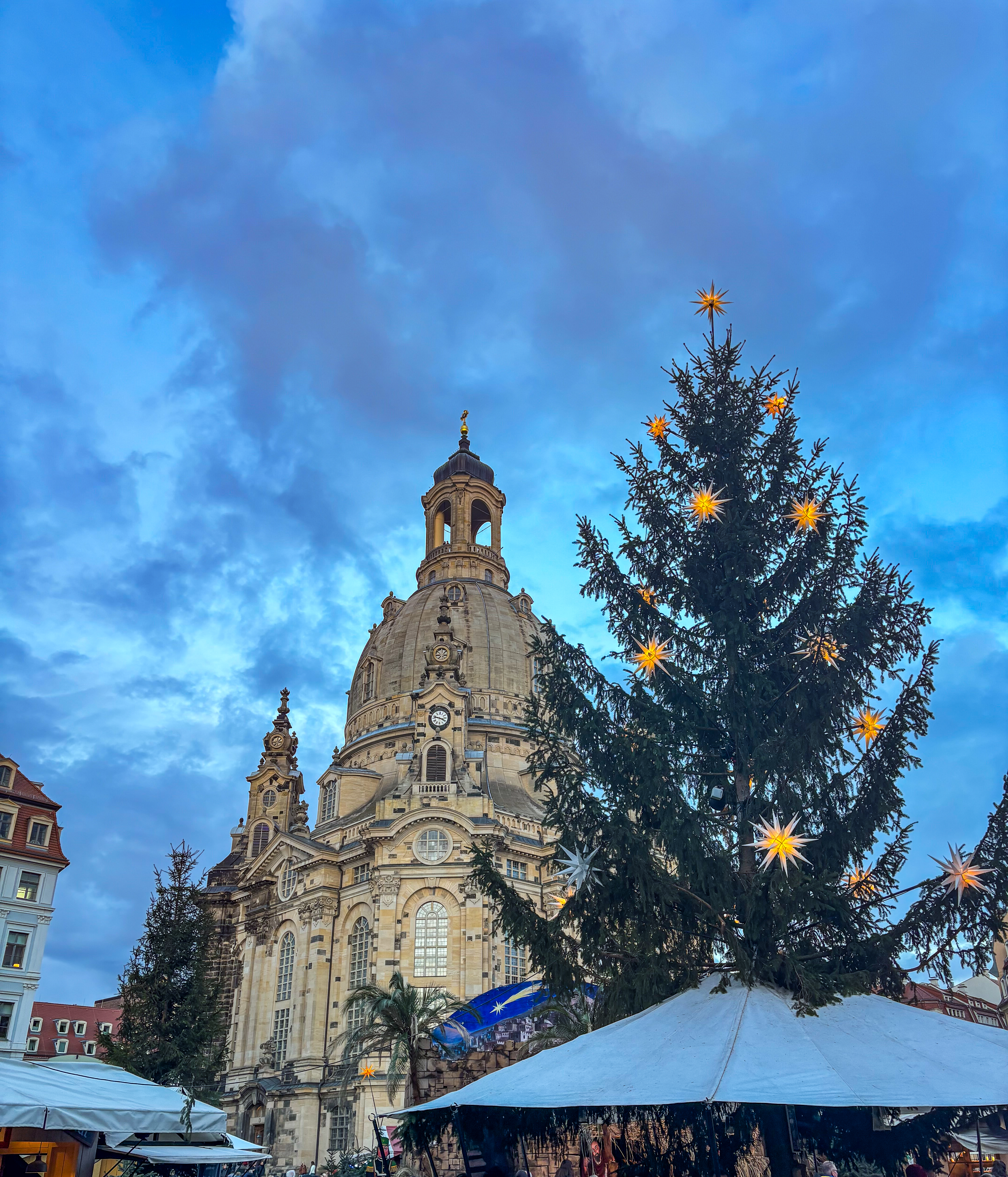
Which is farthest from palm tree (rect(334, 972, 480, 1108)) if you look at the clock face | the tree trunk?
the clock face

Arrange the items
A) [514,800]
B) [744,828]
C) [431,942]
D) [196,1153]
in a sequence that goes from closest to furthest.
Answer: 1. [196,1153]
2. [744,828]
3. [431,942]
4. [514,800]

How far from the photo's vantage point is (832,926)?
14.2m

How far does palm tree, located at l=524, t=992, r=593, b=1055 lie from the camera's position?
2597cm

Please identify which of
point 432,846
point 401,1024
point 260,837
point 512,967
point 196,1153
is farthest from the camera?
point 260,837

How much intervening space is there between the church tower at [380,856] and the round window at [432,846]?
8 cm

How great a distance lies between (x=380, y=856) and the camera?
49.5 m

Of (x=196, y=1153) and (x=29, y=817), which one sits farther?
(x=29, y=817)

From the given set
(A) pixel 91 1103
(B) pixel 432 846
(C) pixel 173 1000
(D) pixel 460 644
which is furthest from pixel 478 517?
(A) pixel 91 1103

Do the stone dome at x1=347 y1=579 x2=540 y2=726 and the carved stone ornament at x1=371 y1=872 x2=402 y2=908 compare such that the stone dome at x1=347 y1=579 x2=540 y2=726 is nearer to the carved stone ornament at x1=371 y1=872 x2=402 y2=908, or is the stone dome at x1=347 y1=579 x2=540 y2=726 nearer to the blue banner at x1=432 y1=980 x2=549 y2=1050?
the carved stone ornament at x1=371 y1=872 x2=402 y2=908

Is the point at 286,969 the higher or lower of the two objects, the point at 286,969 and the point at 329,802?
the lower

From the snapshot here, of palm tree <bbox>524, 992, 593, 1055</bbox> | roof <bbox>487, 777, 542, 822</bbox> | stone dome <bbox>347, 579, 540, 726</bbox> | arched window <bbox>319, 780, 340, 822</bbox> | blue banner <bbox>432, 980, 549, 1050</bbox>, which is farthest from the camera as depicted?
stone dome <bbox>347, 579, 540, 726</bbox>

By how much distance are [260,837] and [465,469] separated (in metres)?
34.9

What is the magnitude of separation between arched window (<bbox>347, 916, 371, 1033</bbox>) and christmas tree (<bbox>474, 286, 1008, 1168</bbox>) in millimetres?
36210

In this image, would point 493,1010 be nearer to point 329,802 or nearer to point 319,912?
point 319,912
